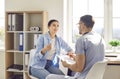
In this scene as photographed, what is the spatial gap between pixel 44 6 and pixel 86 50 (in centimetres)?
223

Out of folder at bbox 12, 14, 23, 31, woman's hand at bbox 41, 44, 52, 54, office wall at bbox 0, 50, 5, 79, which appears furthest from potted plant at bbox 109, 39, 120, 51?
office wall at bbox 0, 50, 5, 79

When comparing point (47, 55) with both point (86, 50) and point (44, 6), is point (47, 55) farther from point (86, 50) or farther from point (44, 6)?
point (44, 6)

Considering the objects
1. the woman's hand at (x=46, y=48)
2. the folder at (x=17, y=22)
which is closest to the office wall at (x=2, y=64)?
the folder at (x=17, y=22)

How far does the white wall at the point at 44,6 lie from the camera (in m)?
4.39

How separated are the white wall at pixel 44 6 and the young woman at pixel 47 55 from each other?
2.93 ft

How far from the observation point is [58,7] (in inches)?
173

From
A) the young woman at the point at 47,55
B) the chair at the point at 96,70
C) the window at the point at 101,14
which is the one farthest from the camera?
the window at the point at 101,14

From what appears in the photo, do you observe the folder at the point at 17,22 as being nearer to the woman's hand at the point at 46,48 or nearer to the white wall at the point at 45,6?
the white wall at the point at 45,6

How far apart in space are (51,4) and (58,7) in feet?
0.47

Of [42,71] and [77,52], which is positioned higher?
[77,52]

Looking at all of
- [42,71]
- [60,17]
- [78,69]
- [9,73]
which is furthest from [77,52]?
[9,73]

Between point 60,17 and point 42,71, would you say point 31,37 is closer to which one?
point 60,17

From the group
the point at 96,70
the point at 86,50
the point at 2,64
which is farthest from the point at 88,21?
the point at 2,64

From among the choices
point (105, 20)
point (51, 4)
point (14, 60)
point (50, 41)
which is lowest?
point (14, 60)
